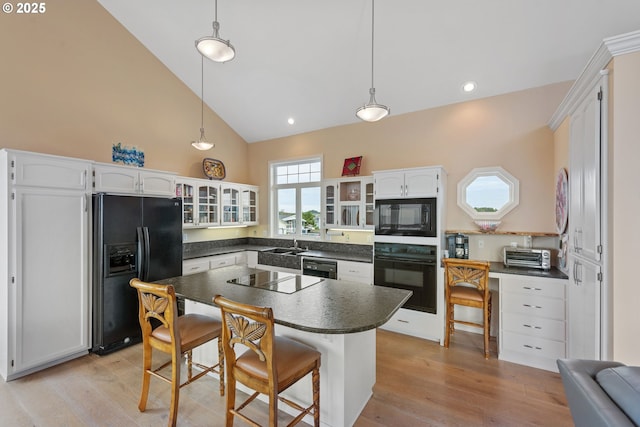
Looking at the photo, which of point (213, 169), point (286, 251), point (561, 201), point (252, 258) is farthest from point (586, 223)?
point (213, 169)

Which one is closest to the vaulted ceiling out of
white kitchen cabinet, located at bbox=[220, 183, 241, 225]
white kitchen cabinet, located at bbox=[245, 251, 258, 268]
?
white kitchen cabinet, located at bbox=[220, 183, 241, 225]

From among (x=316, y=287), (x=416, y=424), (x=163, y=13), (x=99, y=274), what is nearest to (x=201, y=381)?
(x=316, y=287)

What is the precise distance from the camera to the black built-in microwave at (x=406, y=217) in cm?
344

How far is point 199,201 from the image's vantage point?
15.1 ft

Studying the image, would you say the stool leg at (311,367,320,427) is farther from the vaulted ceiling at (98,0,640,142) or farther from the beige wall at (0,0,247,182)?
the beige wall at (0,0,247,182)

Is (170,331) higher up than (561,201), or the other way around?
(561,201)

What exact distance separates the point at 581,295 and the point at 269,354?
103 inches

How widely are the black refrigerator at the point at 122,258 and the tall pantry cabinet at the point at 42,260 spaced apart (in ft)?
0.45

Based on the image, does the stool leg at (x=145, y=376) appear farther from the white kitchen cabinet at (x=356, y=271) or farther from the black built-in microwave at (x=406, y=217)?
the black built-in microwave at (x=406, y=217)

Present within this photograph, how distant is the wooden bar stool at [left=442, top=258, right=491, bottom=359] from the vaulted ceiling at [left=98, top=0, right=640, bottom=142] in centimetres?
223

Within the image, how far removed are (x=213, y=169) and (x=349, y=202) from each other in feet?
8.40

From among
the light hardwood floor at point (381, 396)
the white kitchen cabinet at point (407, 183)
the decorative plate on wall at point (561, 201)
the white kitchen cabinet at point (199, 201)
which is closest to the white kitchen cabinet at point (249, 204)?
the white kitchen cabinet at point (199, 201)

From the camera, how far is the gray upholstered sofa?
37.6 inches

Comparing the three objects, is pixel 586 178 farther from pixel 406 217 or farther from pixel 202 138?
pixel 202 138
